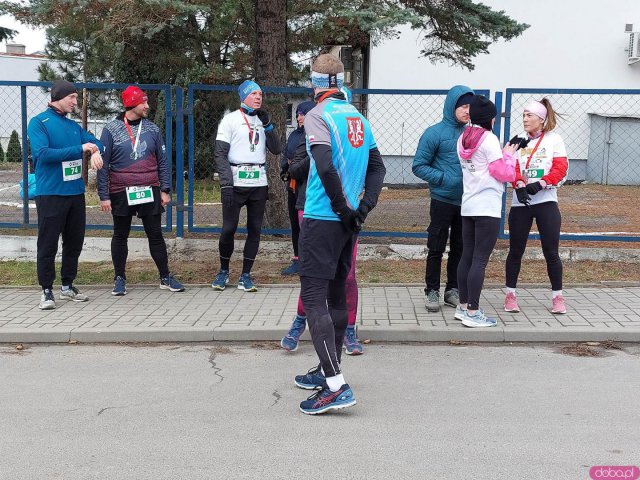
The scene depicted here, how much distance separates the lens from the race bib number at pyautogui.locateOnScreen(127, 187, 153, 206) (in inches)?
291

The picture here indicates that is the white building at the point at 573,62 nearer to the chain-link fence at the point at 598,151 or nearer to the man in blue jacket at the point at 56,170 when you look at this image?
the chain-link fence at the point at 598,151

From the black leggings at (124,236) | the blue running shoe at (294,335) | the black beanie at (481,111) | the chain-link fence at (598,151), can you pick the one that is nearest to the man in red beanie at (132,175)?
the black leggings at (124,236)

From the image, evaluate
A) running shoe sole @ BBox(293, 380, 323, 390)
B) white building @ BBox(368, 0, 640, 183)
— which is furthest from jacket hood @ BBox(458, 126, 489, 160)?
white building @ BBox(368, 0, 640, 183)

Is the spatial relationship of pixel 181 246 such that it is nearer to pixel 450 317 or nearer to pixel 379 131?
pixel 450 317

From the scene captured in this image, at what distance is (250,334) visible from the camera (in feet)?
20.4

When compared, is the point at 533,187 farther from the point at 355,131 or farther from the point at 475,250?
the point at 355,131

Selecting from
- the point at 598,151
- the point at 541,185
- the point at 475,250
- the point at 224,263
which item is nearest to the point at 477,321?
the point at 475,250

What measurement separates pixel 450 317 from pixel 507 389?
1698 millimetres

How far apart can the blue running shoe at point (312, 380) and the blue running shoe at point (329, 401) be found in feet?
1.30

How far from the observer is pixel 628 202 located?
50.5 feet

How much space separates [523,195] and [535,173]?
22cm

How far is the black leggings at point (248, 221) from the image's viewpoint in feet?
25.0

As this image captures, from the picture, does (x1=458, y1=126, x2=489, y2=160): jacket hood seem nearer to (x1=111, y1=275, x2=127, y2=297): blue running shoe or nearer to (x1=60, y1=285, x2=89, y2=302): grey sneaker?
(x1=111, y1=275, x2=127, y2=297): blue running shoe

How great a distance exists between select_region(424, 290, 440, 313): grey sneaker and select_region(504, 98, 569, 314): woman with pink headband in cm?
64
